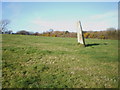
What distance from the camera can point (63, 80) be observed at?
5359 millimetres

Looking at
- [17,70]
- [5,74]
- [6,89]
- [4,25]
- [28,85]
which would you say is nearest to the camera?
[6,89]

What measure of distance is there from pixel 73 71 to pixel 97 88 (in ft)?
6.31

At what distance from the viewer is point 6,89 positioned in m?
4.54

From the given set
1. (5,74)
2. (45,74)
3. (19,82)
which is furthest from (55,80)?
(5,74)

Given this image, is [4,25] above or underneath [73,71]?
above

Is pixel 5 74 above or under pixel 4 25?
under

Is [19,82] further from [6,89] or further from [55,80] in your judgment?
[55,80]

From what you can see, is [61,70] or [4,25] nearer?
[61,70]

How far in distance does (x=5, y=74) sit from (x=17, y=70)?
699mm

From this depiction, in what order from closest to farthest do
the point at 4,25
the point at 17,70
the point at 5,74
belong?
A: the point at 5,74
the point at 17,70
the point at 4,25

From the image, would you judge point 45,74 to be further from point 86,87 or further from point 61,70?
point 86,87

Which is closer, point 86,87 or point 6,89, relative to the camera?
point 6,89

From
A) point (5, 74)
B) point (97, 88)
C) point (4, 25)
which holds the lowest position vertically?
point (97, 88)

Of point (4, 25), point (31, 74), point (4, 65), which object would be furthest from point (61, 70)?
point (4, 25)
